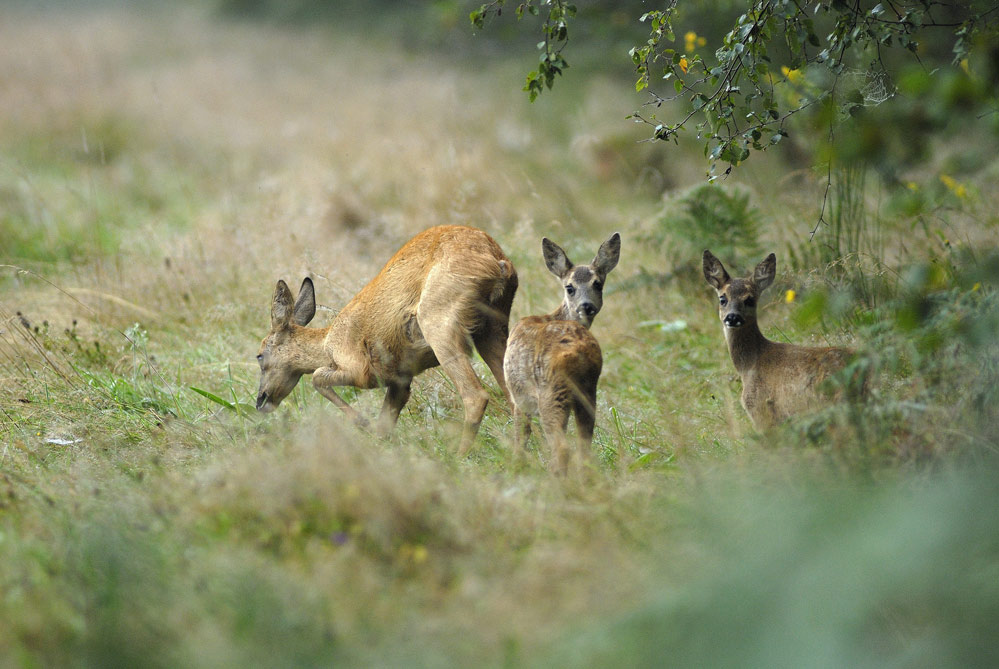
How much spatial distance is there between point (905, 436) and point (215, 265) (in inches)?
261

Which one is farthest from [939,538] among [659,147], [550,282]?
[659,147]

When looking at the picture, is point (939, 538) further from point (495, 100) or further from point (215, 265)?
point (495, 100)

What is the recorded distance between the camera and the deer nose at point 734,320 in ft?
17.7

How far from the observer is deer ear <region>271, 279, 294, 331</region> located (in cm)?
632

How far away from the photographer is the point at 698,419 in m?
5.65

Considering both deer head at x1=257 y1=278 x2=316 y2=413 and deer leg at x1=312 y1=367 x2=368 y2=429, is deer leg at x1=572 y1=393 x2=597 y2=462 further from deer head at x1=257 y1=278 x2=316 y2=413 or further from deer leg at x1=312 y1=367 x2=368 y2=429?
deer head at x1=257 y1=278 x2=316 y2=413

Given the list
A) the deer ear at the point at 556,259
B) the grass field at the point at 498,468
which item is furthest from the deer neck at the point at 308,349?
the deer ear at the point at 556,259

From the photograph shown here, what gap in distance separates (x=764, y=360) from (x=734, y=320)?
0.27 m

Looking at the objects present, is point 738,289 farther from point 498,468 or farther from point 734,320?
point 498,468

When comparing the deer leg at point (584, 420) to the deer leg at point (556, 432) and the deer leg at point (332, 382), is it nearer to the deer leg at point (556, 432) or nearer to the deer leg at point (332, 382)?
the deer leg at point (556, 432)

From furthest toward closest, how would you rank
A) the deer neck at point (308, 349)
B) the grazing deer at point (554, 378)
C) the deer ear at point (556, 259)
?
the deer neck at point (308, 349)
the deer ear at point (556, 259)
the grazing deer at point (554, 378)

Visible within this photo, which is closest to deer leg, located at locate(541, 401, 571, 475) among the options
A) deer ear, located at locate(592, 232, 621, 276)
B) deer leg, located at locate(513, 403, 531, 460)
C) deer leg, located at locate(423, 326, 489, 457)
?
deer leg, located at locate(513, 403, 531, 460)

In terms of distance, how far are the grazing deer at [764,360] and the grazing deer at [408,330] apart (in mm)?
1289

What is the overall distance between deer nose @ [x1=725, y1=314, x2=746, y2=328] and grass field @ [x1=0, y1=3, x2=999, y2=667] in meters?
0.45
